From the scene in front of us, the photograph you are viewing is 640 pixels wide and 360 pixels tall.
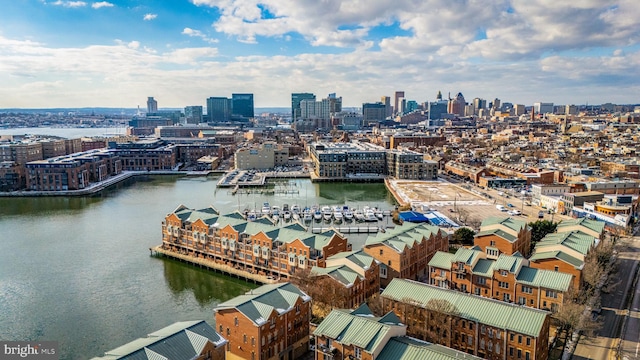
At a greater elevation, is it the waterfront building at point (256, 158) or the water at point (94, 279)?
the waterfront building at point (256, 158)

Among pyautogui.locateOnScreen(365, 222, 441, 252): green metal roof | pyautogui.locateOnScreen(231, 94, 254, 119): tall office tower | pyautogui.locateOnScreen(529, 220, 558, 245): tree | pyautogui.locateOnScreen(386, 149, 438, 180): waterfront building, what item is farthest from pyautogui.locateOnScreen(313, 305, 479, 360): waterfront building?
pyautogui.locateOnScreen(231, 94, 254, 119): tall office tower

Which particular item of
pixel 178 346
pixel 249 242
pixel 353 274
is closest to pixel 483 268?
pixel 353 274

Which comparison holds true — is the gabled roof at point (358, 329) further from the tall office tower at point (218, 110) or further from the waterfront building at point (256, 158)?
the tall office tower at point (218, 110)

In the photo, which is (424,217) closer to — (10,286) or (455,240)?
(455,240)

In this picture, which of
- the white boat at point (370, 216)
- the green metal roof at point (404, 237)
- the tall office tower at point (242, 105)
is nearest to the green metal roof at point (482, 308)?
the green metal roof at point (404, 237)

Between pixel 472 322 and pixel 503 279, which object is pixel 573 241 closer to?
→ pixel 503 279

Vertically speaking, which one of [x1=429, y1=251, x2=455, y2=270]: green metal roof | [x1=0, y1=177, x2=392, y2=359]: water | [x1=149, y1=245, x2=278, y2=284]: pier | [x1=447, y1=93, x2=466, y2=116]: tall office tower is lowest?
[x1=0, y1=177, x2=392, y2=359]: water

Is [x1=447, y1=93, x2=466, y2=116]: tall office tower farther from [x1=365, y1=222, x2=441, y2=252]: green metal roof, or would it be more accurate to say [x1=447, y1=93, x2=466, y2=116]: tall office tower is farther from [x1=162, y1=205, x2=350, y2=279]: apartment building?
[x1=162, y1=205, x2=350, y2=279]: apartment building
